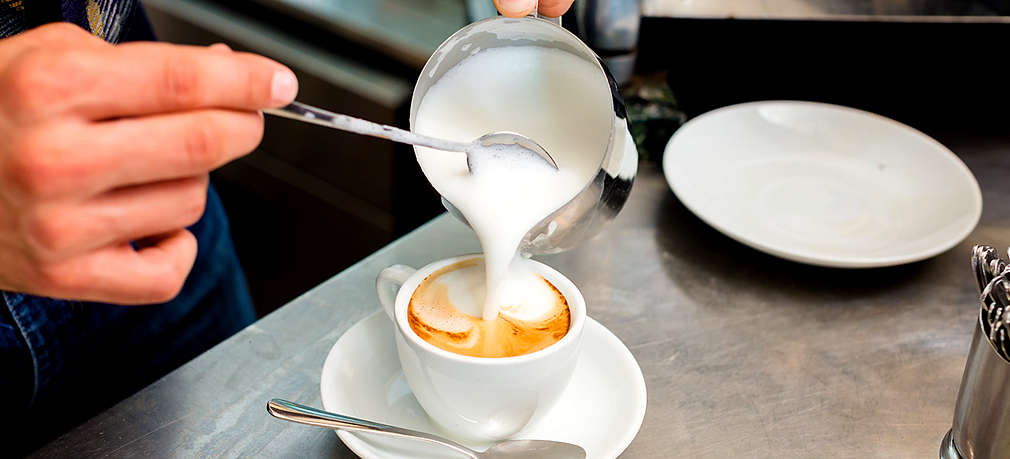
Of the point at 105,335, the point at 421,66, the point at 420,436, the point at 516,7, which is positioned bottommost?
the point at 421,66

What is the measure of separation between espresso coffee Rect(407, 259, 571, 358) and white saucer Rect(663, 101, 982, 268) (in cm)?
35

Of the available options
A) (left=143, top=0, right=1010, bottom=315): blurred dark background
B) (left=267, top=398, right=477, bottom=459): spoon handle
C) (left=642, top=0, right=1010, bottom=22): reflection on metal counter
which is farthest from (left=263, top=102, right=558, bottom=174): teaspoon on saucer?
(left=642, top=0, right=1010, bottom=22): reflection on metal counter

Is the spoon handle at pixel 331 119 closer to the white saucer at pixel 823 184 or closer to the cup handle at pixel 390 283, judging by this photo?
the cup handle at pixel 390 283

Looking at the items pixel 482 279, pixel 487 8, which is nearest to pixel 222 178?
pixel 487 8

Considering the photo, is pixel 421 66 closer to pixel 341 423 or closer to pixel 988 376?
pixel 341 423

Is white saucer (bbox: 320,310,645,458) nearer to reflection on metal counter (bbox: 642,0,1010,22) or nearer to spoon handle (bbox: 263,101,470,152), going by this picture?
spoon handle (bbox: 263,101,470,152)

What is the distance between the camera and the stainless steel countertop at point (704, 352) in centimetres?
81

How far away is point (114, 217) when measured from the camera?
521mm

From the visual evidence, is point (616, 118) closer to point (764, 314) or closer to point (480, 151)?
point (480, 151)

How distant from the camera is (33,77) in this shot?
471mm

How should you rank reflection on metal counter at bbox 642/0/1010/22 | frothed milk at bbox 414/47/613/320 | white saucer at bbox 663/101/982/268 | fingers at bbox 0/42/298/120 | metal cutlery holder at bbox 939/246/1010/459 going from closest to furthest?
fingers at bbox 0/42/298/120 < metal cutlery holder at bbox 939/246/1010/459 < frothed milk at bbox 414/47/613/320 < white saucer at bbox 663/101/982/268 < reflection on metal counter at bbox 642/0/1010/22

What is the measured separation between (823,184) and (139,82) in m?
1.03

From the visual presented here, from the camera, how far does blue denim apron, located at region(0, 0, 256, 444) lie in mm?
893

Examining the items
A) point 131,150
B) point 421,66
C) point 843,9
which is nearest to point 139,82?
point 131,150
